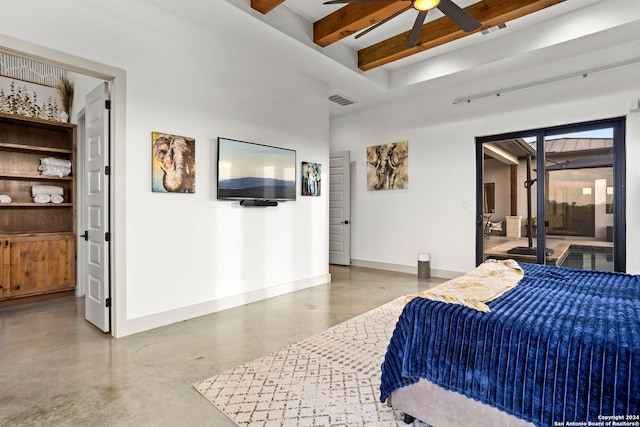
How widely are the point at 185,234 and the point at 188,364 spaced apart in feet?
4.92

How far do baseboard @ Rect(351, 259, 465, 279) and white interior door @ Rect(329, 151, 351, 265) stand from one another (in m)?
0.28

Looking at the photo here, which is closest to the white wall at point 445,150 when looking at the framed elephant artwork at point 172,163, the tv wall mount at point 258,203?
the tv wall mount at point 258,203

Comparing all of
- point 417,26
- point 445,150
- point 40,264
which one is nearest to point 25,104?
point 40,264

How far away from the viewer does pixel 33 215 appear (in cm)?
466

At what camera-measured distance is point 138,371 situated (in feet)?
8.23

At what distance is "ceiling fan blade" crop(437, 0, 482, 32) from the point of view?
8.81ft

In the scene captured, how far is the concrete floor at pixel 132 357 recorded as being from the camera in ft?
6.57

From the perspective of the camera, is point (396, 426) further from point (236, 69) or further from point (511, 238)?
point (511, 238)

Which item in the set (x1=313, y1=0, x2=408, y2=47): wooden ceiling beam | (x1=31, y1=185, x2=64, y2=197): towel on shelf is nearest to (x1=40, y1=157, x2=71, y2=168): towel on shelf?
(x1=31, y1=185, x2=64, y2=197): towel on shelf

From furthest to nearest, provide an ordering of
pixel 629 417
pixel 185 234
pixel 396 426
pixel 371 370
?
1. pixel 185 234
2. pixel 371 370
3. pixel 396 426
4. pixel 629 417

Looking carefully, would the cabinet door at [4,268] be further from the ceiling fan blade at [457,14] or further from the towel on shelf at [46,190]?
the ceiling fan blade at [457,14]

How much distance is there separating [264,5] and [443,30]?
2154 mm

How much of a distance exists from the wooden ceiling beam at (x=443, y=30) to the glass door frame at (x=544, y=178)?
1.93 m

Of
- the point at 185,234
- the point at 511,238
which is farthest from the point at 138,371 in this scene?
the point at 511,238
